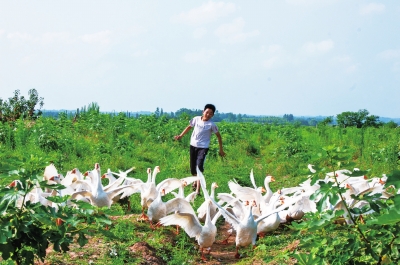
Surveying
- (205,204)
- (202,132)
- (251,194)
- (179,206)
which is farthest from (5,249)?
(202,132)

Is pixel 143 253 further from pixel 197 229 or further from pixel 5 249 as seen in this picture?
pixel 5 249

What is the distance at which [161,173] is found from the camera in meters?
10.5

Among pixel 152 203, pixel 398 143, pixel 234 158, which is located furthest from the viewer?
pixel 234 158

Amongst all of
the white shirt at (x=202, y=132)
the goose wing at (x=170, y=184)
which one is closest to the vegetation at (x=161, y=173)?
the goose wing at (x=170, y=184)

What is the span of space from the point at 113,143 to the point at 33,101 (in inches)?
313

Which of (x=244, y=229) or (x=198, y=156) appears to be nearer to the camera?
(x=244, y=229)

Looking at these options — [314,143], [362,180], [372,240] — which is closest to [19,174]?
[372,240]

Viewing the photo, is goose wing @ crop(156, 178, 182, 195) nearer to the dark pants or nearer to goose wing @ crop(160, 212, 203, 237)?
goose wing @ crop(160, 212, 203, 237)

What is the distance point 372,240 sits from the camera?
119 inches

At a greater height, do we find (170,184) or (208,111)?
(208,111)

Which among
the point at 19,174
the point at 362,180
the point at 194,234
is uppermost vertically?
the point at 19,174

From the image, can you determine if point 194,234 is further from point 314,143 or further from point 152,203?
point 314,143

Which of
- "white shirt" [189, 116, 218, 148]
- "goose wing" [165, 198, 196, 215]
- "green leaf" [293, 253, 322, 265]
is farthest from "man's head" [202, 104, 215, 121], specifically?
"green leaf" [293, 253, 322, 265]

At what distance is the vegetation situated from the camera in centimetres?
305
